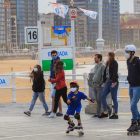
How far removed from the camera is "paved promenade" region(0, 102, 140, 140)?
782cm

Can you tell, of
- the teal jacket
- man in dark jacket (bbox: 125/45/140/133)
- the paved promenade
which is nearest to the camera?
the paved promenade

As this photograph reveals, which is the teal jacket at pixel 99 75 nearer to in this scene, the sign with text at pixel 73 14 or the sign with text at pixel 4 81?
the sign with text at pixel 4 81

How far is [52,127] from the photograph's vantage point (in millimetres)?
9047

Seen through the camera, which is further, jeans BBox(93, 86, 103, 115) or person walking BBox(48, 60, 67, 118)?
jeans BBox(93, 86, 103, 115)

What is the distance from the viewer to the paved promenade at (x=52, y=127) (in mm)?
7820

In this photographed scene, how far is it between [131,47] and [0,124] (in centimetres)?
318

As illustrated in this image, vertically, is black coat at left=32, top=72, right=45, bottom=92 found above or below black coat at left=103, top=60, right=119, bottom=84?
below

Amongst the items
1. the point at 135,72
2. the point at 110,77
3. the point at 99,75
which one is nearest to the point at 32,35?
the point at 99,75

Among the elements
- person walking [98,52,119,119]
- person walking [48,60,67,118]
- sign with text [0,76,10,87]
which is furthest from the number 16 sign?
person walking [98,52,119,119]

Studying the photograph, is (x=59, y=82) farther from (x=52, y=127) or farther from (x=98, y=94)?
(x=52, y=127)

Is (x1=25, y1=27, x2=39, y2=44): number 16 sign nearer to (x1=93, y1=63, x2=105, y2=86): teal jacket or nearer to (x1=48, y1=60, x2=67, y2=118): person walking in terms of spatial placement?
(x1=48, y1=60, x2=67, y2=118): person walking

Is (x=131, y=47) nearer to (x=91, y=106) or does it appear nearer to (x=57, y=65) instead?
(x=57, y=65)

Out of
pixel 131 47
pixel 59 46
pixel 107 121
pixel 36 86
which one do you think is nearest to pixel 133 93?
pixel 131 47

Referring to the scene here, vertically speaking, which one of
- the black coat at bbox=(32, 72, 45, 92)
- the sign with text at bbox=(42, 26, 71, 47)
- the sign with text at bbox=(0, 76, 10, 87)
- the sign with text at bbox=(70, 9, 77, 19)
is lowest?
the sign with text at bbox=(0, 76, 10, 87)
